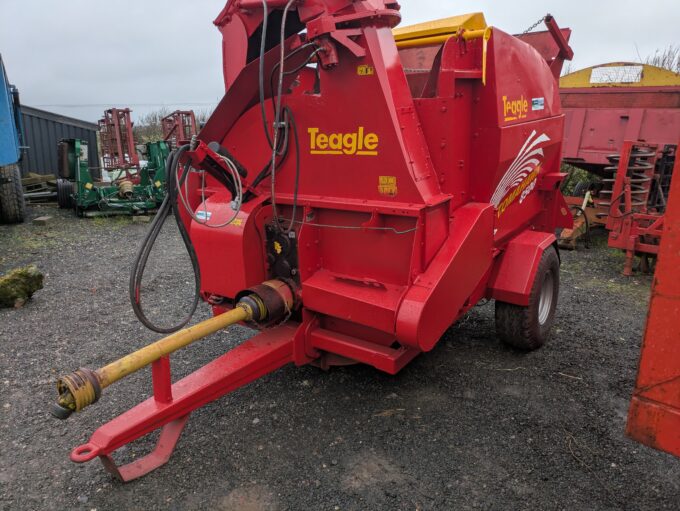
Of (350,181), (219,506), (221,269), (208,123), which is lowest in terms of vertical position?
(219,506)

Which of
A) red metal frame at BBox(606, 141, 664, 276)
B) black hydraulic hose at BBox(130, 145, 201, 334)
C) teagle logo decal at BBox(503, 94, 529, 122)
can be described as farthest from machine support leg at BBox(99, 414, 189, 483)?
red metal frame at BBox(606, 141, 664, 276)

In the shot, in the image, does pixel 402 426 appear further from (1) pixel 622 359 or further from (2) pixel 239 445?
(1) pixel 622 359

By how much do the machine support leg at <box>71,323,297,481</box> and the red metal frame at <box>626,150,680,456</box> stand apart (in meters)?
1.73

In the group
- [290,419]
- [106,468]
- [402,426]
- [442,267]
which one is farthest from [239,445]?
[442,267]

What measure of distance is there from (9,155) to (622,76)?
28.3ft

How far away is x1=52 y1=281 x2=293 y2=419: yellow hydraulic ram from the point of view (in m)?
1.94

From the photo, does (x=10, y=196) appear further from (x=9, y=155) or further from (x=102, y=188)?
(x=9, y=155)

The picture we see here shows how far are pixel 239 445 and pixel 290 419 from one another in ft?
1.11

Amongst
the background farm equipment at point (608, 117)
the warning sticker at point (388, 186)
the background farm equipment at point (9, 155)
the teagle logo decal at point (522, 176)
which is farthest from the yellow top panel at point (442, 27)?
the background farm equipment at point (9, 155)

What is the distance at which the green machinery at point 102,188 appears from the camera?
881 cm

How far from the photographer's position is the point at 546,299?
12.6 ft

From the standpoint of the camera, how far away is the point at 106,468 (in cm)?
232

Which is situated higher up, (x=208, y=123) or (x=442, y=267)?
(x=208, y=123)

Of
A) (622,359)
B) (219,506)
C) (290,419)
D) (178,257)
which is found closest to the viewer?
(219,506)
